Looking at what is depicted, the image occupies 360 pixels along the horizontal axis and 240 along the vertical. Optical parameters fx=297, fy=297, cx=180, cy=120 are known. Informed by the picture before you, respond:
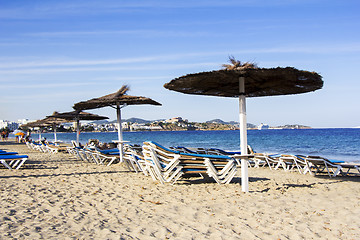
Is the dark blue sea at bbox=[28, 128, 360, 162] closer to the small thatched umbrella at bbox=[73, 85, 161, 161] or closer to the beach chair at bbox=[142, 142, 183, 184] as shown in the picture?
the small thatched umbrella at bbox=[73, 85, 161, 161]

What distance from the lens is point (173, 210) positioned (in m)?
4.48

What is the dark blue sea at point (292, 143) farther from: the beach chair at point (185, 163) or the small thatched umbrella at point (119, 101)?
the beach chair at point (185, 163)

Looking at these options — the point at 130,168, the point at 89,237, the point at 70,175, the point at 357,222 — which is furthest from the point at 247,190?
the point at 70,175

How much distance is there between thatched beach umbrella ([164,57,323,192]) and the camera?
5125 millimetres

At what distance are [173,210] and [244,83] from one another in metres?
2.83

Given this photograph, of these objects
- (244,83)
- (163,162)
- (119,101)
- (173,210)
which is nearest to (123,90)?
(119,101)

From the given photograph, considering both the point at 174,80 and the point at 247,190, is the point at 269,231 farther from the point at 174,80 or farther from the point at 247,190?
the point at 174,80

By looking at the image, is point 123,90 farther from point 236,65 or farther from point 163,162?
point 236,65

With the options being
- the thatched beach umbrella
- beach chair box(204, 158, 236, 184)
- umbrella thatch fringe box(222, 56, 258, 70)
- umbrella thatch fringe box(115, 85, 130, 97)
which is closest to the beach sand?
beach chair box(204, 158, 236, 184)

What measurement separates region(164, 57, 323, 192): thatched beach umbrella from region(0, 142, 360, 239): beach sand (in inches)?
39.8

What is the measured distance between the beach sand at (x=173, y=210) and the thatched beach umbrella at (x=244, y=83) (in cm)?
101

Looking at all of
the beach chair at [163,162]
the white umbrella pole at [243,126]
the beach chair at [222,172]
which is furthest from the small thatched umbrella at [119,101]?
the white umbrella pole at [243,126]

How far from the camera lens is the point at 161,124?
460 feet

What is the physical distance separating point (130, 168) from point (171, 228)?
5270 mm
